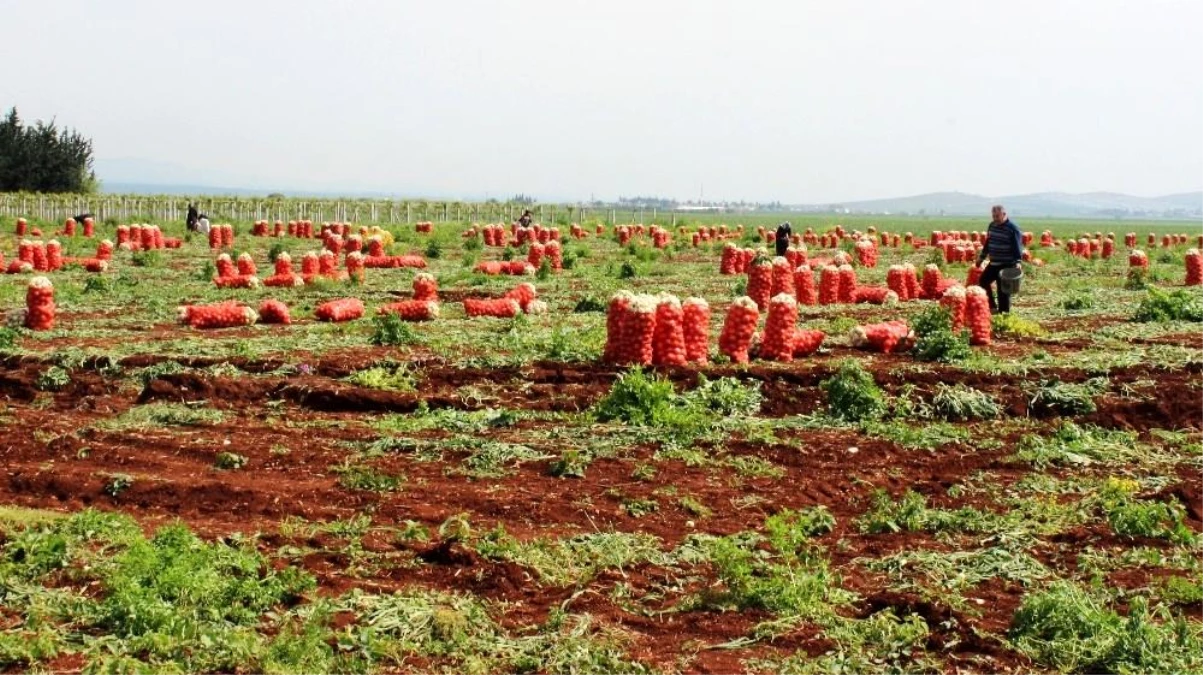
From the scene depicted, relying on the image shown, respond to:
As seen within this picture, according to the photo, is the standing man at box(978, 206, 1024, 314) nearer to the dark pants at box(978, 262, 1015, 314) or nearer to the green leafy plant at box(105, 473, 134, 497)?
the dark pants at box(978, 262, 1015, 314)

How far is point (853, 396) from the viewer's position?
442 inches

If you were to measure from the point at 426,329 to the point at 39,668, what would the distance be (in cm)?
1042

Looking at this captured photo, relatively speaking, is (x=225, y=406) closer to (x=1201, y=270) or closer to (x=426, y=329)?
(x=426, y=329)

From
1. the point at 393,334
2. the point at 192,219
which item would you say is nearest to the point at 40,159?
the point at 192,219

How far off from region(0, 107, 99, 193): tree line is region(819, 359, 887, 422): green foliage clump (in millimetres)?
61355

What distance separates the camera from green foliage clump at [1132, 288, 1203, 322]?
695 inches

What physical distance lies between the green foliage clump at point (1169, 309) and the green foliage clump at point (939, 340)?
4.74m

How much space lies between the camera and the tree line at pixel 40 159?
65062 millimetres

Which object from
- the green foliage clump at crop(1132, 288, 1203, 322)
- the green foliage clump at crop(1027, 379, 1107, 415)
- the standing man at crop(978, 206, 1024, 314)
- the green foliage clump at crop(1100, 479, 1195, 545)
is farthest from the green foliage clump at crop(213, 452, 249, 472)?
the green foliage clump at crop(1132, 288, 1203, 322)

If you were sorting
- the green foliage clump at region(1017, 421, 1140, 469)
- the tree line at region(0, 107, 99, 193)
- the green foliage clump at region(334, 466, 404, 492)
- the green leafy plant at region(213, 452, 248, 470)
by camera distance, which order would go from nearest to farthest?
the green foliage clump at region(334, 466, 404, 492) → the green leafy plant at region(213, 452, 248, 470) → the green foliage clump at region(1017, 421, 1140, 469) → the tree line at region(0, 107, 99, 193)

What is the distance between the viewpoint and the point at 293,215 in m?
68.9

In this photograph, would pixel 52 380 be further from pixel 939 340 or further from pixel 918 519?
pixel 939 340

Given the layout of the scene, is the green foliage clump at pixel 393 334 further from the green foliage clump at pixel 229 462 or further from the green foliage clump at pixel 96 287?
the green foliage clump at pixel 96 287

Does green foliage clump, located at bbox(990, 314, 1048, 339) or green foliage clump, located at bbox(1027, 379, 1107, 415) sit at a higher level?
green foliage clump, located at bbox(990, 314, 1048, 339)
